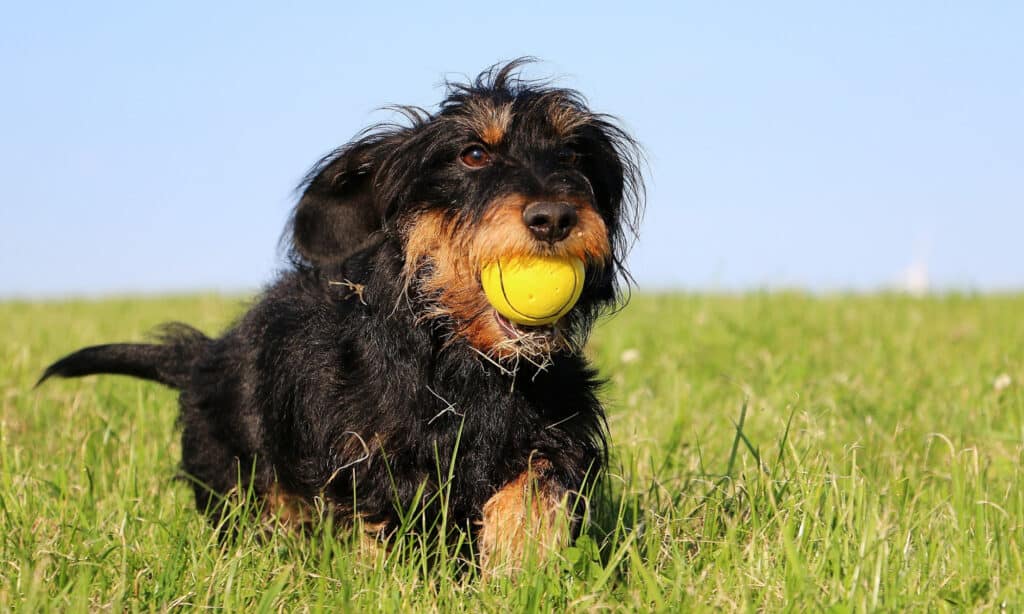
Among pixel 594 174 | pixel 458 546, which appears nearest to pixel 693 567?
pixel 458 546

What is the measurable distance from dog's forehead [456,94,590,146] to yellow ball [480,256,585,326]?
511 mm

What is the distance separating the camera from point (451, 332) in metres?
3.41

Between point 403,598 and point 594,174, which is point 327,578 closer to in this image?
point 403,598

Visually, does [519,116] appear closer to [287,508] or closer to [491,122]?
[491,122]

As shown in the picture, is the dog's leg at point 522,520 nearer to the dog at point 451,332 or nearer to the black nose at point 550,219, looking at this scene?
the dog at point 451,332

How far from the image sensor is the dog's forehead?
3445 mm

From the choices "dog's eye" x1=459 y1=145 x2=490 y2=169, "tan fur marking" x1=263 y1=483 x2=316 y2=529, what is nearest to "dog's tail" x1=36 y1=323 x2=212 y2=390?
"tan fur marking" x1=263 y1=483 x2=316 y2=529

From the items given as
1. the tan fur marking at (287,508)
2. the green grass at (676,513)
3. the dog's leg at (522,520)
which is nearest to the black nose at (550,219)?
the dog's leg at (522,520)

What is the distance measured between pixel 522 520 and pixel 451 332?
25.9 inches

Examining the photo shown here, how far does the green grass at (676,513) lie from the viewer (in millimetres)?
2941

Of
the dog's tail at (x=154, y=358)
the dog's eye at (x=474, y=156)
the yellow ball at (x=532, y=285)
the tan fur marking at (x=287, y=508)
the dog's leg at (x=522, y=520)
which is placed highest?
the dog's eye at (x=474, y=156)

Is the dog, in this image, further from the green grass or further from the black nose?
the green grass

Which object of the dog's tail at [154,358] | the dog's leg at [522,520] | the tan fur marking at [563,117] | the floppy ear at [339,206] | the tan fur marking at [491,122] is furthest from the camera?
the dog's tail at [154,358]

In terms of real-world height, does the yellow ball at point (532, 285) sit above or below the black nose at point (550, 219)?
below
